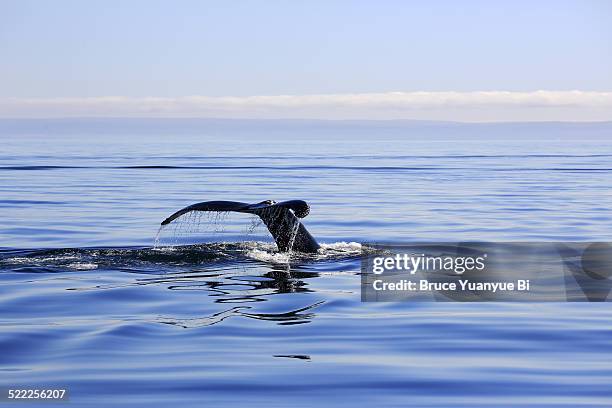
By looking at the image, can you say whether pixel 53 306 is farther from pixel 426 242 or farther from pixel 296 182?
pixel 296 182

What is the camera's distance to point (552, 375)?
6957mm

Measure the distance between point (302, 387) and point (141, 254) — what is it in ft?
21.8

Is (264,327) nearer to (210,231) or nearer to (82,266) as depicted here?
(82,266)

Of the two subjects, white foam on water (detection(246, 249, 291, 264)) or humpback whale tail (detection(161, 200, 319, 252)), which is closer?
humpback whale tail (detection(161, 200, 319, 252))

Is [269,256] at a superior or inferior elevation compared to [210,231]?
inferior

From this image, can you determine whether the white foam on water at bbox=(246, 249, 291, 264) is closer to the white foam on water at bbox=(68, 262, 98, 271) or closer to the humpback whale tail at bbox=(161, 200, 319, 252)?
the humpback whale tail at bbox=(161, 200, 319, 252)

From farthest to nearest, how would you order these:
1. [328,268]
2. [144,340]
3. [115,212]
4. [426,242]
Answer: [115,212] → [426,242] → [328,268] → [144,340]

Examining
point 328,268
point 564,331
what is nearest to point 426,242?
point 328,268

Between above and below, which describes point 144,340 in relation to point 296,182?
below

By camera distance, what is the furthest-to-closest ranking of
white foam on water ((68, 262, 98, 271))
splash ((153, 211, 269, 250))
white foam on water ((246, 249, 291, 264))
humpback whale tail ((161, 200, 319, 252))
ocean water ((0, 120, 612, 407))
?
splash ((153, 211, 269, 250)), white foam on water ((246, 249, 291, 264)), humpback whale tail ((161, 200, 319, 252)), white foam on water ((68, 262, 98, 271)), ocean water ((0, 120, 612, 407))

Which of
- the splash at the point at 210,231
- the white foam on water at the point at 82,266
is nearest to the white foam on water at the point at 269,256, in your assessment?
the splash at the point at 210,231

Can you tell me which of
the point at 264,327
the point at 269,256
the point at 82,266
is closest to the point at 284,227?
the point at 269,256

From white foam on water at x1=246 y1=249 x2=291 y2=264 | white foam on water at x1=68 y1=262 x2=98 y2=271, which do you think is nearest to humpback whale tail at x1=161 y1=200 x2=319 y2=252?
white foam on water at x1=246 y1=249 x2=291 y2=264

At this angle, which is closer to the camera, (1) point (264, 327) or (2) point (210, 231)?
(1) point (264, 327)
